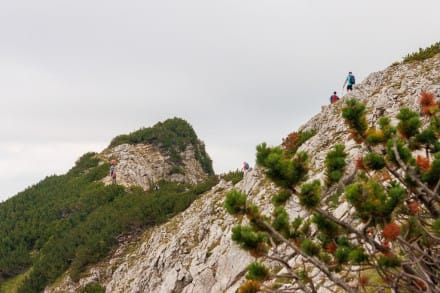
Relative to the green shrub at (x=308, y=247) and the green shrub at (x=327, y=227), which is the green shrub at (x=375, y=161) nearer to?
the green shrub at (x=327, y=227)

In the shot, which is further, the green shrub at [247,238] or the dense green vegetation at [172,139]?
the dense green vegetation at [172,139]

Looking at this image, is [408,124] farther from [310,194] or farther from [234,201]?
[234,201]

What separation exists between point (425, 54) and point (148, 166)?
3638cm

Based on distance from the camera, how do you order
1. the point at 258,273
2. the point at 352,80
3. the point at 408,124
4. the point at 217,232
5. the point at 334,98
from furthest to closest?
the point at 334,98 < the point at 352,80 < the point at 217,232 < the point at 408,124 < the point at 258,273

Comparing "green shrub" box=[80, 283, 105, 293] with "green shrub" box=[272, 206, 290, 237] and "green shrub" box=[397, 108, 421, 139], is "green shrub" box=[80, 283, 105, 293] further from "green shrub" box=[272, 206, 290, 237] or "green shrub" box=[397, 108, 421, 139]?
"green shrub" box=[397, 108, 421, 139]

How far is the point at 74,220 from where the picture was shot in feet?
129

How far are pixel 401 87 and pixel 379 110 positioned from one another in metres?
2.67

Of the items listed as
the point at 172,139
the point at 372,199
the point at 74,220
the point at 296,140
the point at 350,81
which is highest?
the point at 172,139

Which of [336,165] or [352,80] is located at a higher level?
[352,80]

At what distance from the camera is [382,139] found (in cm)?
649

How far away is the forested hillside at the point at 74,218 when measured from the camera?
105ft

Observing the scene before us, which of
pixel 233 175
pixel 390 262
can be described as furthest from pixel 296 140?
pixel 390 262

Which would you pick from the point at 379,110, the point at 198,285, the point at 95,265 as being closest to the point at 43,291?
the point at 95,265

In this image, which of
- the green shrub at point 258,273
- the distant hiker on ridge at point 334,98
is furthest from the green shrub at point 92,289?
the green shrub at point 258,273
